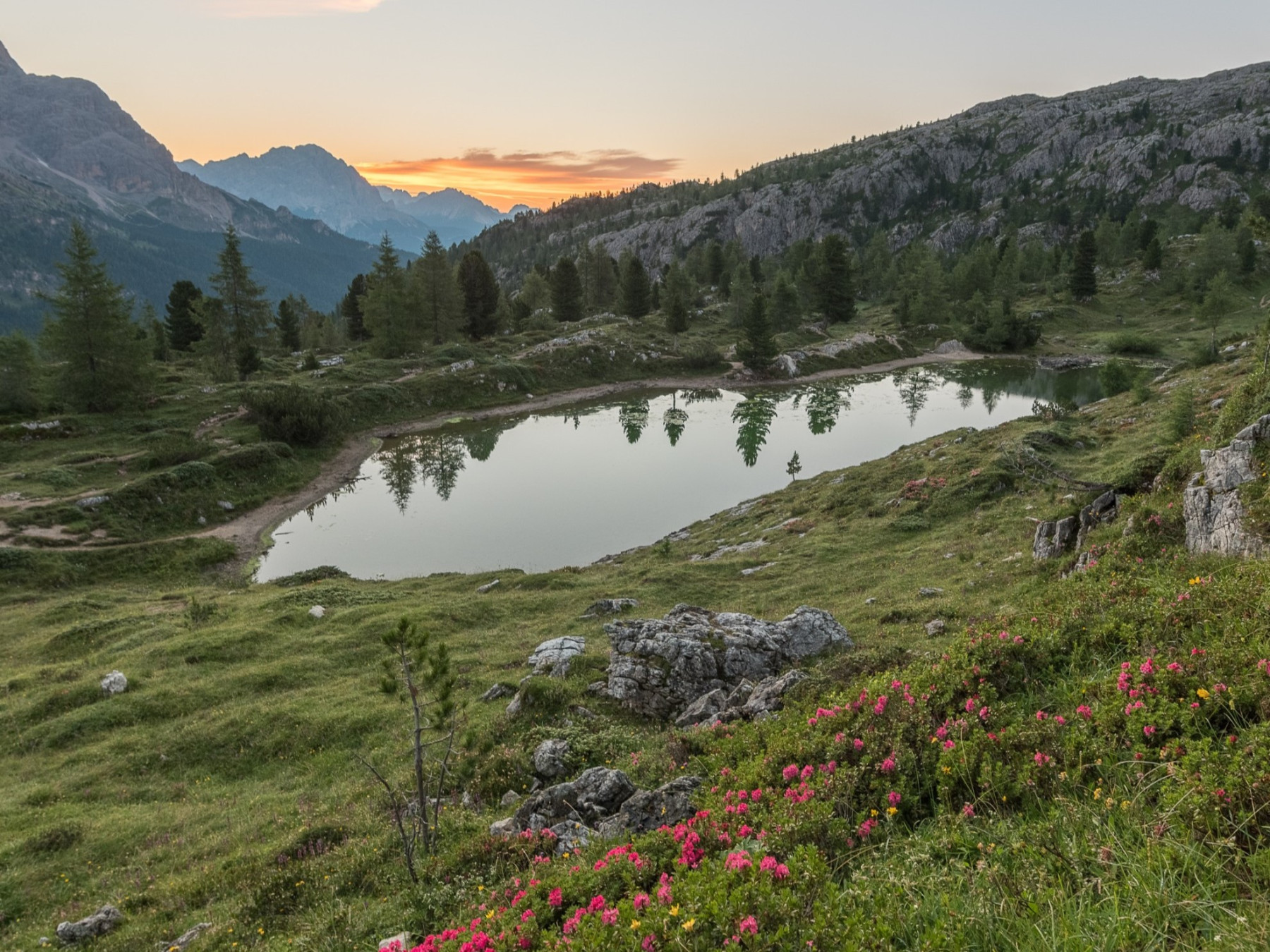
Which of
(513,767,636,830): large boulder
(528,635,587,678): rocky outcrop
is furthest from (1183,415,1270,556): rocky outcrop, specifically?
(528,635,587,678): rocky outcrop

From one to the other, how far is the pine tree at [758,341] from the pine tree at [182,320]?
265ft

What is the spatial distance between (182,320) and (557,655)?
106m

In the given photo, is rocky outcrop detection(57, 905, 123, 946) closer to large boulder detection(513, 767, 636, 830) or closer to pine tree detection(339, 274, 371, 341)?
large boulder detection(513, 767, 636, 830)

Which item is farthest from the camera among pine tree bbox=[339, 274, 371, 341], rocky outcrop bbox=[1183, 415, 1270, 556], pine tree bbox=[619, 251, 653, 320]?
pine tree bbox=[619, 251, 653, 320]

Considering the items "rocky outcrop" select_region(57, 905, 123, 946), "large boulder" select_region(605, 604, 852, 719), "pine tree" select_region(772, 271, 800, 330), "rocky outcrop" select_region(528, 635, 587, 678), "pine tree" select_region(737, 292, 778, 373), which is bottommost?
"rocky outcrop" select_region(57, 905, 123, 946)

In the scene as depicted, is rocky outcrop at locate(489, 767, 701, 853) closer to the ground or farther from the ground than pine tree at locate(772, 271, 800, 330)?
closer to the ground

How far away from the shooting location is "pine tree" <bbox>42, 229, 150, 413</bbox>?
54594 millimetres

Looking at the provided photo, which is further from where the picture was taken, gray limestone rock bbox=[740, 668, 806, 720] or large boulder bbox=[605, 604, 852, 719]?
large boulder bbox=[605, 604, 852, 719]

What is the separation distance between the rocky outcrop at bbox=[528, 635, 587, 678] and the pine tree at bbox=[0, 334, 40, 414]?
6240cm

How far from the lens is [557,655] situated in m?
17.4

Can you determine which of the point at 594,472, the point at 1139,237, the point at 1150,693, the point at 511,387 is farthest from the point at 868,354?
the point at 1150,693

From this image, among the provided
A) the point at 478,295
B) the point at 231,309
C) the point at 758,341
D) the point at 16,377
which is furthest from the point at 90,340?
the point at 758,341

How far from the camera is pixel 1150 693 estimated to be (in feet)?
20.7

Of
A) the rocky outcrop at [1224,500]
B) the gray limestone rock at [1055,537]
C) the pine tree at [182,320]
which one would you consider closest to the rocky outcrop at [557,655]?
the gray limestone rock at [1055,537]
